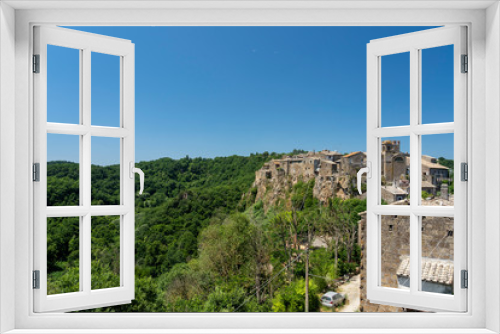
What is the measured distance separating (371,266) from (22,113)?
1.84m

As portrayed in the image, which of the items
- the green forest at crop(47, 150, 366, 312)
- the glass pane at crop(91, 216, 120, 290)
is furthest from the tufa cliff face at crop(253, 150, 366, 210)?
the glass pane at crop(91, 216, 120, 290)

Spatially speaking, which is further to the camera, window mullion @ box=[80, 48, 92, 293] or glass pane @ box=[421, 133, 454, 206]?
glass pane @ box=[421, 133, 454, 206]

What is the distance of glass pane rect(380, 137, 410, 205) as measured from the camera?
2664 mm

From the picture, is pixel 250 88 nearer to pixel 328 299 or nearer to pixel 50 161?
pixel 50 161

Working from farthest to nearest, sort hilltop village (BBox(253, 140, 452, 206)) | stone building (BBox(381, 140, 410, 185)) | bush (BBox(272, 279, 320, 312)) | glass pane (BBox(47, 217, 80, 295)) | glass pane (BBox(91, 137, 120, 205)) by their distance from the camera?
hilltop village (BBox(253, 140, 452, 206)) → bush (BBox(272, 279, 320, 312)) → glass pane (BBox(91, 137, 120, 205)) → glass pane (BBox(47, 217, 80, 295)) → stone building (BBox(381, 140, 410, 185))

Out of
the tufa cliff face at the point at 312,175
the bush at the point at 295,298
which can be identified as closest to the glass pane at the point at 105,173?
the tufa cliff face at the point at 312,175

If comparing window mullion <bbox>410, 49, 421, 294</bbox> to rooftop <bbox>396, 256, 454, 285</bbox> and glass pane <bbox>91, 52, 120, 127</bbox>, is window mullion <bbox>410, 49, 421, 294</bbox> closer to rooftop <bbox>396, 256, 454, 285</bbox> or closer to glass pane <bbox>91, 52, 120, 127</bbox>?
rooftop <bbox>396, 256, 454, 285</bbox>

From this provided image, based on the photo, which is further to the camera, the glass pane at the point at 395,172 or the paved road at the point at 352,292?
the paved road at the point at 352,292

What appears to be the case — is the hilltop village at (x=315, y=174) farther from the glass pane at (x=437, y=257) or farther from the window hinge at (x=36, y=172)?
the window hinge at (x=36, y=172)

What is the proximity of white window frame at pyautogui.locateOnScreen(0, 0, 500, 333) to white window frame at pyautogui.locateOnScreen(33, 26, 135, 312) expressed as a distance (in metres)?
0.04

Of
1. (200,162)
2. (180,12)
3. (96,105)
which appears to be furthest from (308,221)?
(180,12)

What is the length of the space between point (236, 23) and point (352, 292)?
4863mm

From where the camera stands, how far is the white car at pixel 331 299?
5145 mm

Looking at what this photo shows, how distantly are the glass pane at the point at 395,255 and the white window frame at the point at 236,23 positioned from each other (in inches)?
20.7
